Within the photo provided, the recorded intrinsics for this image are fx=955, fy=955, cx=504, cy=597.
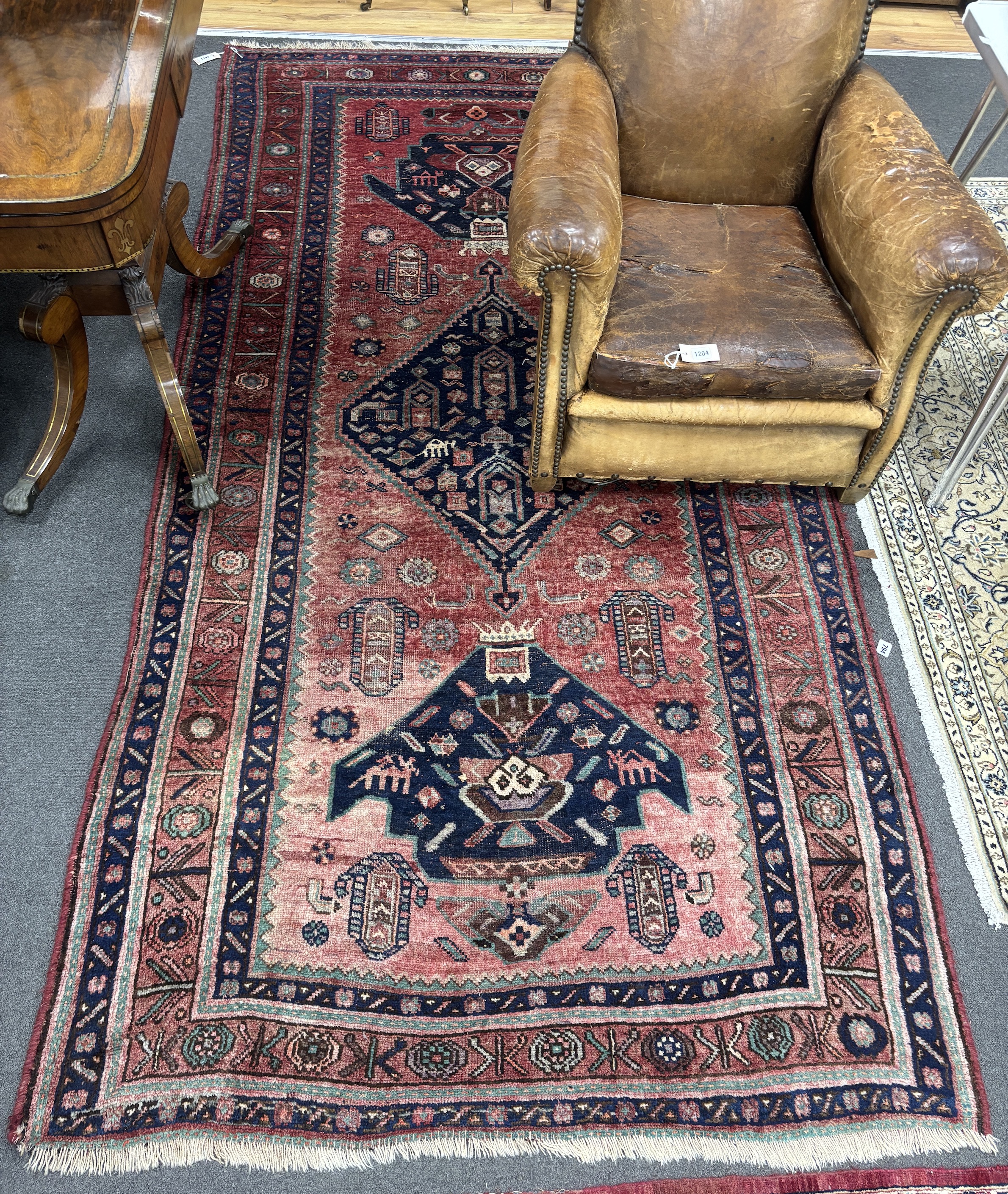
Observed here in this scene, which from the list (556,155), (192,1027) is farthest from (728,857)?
(556,155)

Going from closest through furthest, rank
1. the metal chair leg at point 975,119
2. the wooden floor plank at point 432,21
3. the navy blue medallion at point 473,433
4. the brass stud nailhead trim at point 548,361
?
the brass stud nailhead trim at point 548,361 < the navy blue medallion at point 473,433 < the metal chair leg at point 975,119 < the wooden floor plank at point 432,21

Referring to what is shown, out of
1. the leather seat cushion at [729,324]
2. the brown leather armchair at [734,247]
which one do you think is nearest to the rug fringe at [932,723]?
the brown leather armchair at [734,247]

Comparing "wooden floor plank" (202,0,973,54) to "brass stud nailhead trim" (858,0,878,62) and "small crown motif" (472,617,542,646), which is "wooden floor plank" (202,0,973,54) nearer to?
"brass stud nailhead trim" (858,0,878,62)

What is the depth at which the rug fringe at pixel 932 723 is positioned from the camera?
1.94m

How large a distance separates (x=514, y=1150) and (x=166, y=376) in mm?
1798

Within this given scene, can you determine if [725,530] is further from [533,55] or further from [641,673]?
[533,55]

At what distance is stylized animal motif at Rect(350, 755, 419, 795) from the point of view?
2020mm

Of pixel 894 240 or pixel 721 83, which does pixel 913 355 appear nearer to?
pixel 894 240

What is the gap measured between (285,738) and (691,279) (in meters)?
1.43

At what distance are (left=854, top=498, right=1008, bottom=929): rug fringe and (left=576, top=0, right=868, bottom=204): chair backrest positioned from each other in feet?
3.19

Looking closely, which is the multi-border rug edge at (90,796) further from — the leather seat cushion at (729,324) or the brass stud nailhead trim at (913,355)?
the brass stud nailhead trim at (913,355)

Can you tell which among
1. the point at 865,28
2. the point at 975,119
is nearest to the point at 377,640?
the point at 865,28

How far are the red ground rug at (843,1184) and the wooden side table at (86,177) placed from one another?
5.84ft

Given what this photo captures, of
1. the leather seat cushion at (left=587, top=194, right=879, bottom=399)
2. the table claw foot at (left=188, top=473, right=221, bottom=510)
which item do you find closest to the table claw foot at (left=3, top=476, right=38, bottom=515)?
the table claw foot at (left=188, top=473, right=221, bottom=510)
